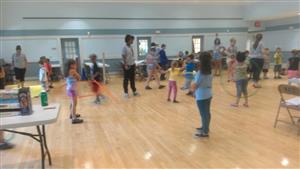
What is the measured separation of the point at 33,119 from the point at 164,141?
6.47 ft

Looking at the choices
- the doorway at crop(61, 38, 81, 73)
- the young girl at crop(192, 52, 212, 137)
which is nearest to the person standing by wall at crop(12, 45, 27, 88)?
the doorway at crop(61, 38, 81, 73)

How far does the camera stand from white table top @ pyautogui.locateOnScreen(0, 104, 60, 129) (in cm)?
241

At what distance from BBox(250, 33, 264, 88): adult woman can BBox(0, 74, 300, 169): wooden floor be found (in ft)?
7.70

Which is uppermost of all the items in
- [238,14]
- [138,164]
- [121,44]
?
[238,14]

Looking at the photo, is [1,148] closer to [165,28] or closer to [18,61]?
[18,61]

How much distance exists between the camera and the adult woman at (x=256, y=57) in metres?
7.75

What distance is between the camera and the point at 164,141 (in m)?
3.88

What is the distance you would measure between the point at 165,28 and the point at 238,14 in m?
4.67

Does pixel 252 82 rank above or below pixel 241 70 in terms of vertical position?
below

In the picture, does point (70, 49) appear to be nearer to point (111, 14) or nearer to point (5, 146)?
point (111, 14)

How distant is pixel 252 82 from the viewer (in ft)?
29.4

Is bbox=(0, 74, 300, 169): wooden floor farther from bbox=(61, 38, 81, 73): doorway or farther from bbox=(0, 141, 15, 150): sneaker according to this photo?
bbox=(61, 38, 81, 73): doorway

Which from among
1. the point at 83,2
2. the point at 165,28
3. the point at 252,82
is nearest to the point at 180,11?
the point at 165,28

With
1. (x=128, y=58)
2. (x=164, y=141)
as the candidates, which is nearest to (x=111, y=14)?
(x=128, y=58)
